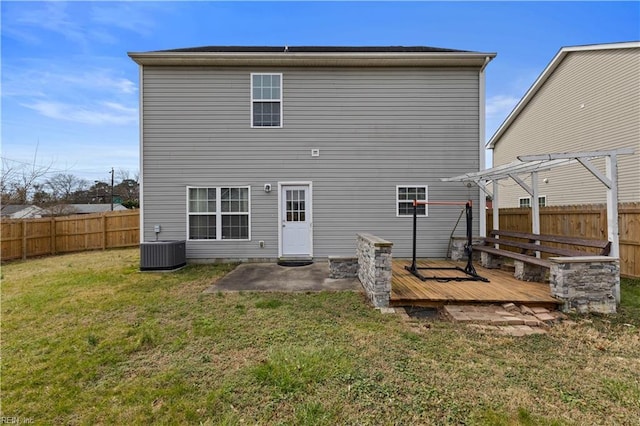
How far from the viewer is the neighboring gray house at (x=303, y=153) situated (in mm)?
7738

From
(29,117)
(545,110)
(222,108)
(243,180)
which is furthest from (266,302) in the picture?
(29,117)

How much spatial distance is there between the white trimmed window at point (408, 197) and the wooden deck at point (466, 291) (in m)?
2.31

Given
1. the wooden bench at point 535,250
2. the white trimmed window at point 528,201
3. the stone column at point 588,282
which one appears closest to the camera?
the stone column at point 588,282

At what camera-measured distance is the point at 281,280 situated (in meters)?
5.89

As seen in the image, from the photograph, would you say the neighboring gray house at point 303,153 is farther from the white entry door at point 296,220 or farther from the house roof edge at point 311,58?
the house roof edge at point 311,58

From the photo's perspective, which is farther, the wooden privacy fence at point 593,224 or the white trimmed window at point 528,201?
the white trimmed window at point 528,201

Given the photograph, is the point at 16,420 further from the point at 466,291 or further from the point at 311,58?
the point at 311,58

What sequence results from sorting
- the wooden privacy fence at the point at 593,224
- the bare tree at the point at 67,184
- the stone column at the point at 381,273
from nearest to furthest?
1. the stone column at the point at 381,273
2. the wooden privacy fence at the point at 593,224
3. the bare tree at the point at 67,184

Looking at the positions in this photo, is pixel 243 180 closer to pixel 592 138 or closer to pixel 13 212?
pixel 592 138

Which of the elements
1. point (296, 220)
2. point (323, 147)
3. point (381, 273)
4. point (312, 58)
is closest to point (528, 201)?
point (323, 147)

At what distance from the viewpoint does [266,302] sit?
14.7ft

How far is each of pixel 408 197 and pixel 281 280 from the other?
4.33 m

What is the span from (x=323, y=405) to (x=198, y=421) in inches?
35.9

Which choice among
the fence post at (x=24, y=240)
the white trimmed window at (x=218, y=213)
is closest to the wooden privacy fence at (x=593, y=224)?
the white trimmed window at (x=218, y=213)
